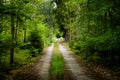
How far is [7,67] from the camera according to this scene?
17016 mm

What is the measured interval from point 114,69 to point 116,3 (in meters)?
5.46

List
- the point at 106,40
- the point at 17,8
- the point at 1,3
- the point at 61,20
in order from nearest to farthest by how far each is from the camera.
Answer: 1. the point at 1,3
2. the point at 17,8
3. the point at 106,40
4. the point at 61,20

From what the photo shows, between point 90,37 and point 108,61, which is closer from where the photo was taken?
point 90,37

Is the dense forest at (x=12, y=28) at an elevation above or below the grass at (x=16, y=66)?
above

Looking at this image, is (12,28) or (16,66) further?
(16,66)

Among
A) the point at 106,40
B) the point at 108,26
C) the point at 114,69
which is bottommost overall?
the point at 114,69

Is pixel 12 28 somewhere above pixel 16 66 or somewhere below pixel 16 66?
above

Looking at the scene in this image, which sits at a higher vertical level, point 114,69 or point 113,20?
point 113,20

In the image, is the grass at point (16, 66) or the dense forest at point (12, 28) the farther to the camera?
the grass at point (16, 66)

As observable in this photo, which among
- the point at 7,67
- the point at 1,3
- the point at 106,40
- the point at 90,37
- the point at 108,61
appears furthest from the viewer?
the point at 108,61

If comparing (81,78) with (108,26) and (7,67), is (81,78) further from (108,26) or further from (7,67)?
(7,67)

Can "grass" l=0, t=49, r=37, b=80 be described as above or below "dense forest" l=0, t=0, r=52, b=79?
below

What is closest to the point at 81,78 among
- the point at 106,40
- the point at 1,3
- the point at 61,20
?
the point at 106,40

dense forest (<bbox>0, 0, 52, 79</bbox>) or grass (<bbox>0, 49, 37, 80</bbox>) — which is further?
grass (<bbox>0, 49, 37, 80</bbox>)
